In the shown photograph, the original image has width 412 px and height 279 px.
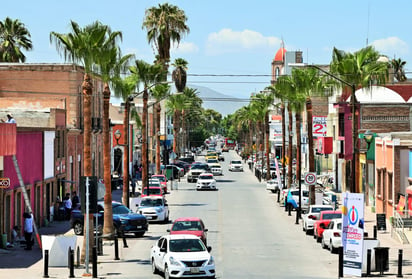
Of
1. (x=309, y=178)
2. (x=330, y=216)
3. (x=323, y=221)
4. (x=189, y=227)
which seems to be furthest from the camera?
(x=309, y=178)

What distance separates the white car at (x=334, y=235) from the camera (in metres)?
34.8

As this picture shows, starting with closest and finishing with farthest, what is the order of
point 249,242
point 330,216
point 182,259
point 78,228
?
point 182,259, point 249,242, point 330,216, point 78,228

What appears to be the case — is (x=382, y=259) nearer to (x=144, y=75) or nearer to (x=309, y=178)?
Result: (x=309, y=178)

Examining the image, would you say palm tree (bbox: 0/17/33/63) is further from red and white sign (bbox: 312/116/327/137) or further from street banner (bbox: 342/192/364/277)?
street banner (bbox: 342/192/364/277)

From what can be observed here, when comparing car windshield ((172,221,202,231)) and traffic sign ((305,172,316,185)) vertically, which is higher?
traffic sign ((305,172,316,185))

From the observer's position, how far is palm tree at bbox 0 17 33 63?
88688 millimetres

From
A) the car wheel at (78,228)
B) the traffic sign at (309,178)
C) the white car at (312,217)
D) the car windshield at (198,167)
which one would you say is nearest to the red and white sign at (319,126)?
the car windshield at (198,167)

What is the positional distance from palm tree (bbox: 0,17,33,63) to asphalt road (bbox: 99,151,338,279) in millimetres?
27944

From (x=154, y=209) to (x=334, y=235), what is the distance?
16488 mm

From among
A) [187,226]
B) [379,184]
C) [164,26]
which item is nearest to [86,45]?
[187,226]

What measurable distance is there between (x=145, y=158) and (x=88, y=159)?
3617 centimetres

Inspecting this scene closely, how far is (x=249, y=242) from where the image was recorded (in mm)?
39250

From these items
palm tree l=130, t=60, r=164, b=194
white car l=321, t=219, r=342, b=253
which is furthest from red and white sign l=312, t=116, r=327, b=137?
white car l=321, t=219, r=342, b=253

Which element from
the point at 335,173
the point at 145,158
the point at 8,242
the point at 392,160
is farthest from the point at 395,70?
the point at 8,242
